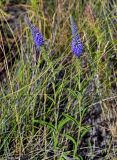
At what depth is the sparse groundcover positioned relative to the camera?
6.02 ft

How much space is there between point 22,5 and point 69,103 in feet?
3.89

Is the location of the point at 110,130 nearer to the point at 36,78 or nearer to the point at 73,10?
the point at 36,78

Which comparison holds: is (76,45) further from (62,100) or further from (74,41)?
(62,100)

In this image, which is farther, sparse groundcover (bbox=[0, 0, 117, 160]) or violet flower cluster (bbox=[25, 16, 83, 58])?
sparse groundcover (bbox=[0, 0, 117, 160])

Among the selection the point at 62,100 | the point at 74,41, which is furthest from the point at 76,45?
the point at 62,100

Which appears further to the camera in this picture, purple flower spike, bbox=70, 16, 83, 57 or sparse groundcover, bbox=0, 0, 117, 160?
sparse groundcover, bbox=0, 0, 117, 160

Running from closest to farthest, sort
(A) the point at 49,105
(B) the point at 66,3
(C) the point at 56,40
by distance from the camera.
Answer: (A) the point at 49,105 → (C) the point at 56,40 → (B) the point at 66,3

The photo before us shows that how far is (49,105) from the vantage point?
2.11 m

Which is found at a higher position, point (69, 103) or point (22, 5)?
point (22, 5)

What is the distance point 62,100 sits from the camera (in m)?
2.00

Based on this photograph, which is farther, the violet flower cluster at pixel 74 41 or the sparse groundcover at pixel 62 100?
the sparse groundcover at pixel 62 100

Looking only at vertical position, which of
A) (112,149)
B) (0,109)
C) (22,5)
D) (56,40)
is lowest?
(112,149)

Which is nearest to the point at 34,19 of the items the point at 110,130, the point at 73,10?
the point at 73,10

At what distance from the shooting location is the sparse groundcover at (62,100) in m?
1.83
